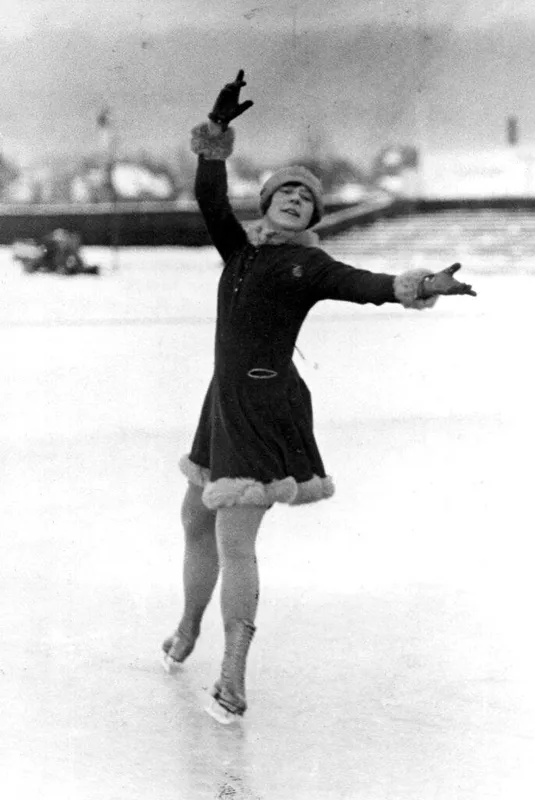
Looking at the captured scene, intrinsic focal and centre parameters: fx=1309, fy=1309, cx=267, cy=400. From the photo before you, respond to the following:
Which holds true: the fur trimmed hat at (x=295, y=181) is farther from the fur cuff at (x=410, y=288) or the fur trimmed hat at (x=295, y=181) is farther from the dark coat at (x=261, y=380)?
the fur cuff at (x=410, y=288)

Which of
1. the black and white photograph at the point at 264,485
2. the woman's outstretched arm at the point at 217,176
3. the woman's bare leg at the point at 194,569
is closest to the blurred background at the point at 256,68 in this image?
the black and white photograph at the point at 264,485

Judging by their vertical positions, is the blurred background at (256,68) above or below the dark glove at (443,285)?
above

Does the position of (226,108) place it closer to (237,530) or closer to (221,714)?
(237,530)

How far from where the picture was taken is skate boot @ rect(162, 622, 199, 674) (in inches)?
109

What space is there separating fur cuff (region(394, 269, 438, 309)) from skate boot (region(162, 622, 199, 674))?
0.93m

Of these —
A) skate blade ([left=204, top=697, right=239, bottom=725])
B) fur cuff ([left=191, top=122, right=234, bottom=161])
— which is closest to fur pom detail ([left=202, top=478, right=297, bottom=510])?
skate blade ([left=204, top=697, right=239, bottom=725])

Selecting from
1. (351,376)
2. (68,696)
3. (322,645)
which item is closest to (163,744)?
(68,696)

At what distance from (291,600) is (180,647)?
482 mm

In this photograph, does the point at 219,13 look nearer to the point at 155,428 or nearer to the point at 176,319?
the point at 155,428

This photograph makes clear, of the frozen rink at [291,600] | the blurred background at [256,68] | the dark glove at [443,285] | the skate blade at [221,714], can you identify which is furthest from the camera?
the blurred background at [256,68]

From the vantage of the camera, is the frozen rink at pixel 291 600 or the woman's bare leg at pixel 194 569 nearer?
the frozen rink at pixel 291 600

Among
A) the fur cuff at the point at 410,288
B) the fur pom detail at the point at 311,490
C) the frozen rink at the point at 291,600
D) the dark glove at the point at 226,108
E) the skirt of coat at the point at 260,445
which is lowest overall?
the frozen rink at the point at 291,600

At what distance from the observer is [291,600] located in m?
3.20

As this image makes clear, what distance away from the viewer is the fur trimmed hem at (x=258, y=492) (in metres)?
2.48
